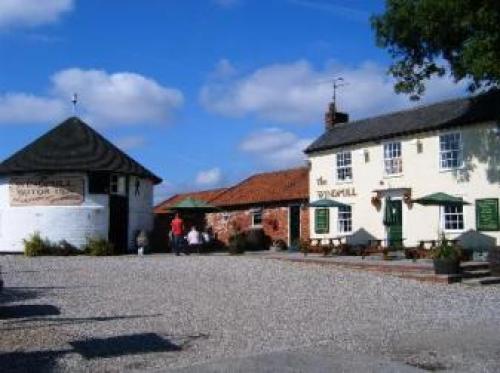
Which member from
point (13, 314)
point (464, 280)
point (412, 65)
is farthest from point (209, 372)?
point (412, 65)

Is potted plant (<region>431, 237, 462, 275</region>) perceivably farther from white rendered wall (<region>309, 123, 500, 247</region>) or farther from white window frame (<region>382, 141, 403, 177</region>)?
white window frame (<region>382, 141, 403, 177</region>)

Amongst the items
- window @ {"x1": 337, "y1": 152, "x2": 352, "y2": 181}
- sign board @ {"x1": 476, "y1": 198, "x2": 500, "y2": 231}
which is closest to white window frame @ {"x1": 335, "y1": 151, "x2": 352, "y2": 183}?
window @ {"x1": 337, "y1": 152, "x2": 352, "y2": 181}

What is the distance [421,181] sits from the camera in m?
27.5

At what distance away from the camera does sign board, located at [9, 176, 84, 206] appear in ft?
105

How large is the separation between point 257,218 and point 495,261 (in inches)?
692

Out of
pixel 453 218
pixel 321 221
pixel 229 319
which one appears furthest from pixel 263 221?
pixel 229 319

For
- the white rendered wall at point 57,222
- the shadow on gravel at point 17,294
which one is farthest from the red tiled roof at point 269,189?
the shadow on gravel at point 17,294

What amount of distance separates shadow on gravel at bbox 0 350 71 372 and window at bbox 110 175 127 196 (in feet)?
80.9

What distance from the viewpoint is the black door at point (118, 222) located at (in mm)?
33062

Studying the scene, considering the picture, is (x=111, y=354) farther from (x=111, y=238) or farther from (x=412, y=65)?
(x=111, y=238)

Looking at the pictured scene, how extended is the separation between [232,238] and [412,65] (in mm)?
12201

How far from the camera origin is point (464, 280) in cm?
1930

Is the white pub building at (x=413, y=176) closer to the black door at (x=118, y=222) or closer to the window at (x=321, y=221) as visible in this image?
the window at (x=321, y=221)

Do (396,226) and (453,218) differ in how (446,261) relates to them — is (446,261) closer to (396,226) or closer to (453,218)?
(453,218)
